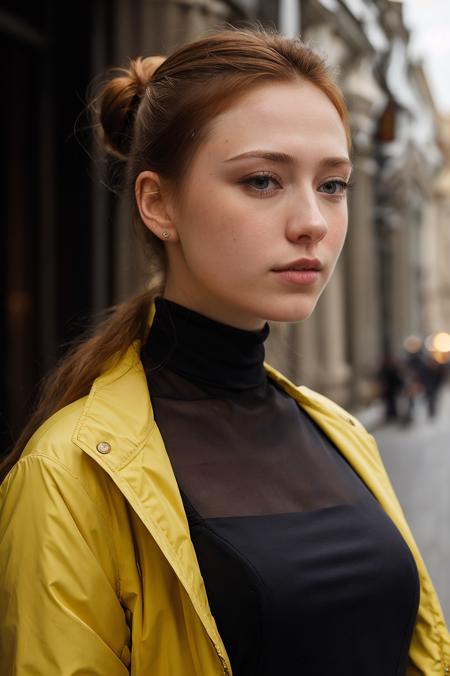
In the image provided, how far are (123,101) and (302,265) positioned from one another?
64 cm

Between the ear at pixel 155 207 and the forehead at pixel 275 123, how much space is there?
18cm

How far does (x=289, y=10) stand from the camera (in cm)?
820

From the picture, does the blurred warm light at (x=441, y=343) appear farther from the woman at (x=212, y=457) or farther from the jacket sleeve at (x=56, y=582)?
the jacket sleeve at (x=56, y=582)

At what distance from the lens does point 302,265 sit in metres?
1.72

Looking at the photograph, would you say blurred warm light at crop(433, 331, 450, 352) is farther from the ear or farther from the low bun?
the ear

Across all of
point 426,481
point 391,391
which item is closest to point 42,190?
point 426,481

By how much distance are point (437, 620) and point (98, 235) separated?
15.1ft

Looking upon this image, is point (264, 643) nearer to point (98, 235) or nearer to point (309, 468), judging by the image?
point (309, 468)

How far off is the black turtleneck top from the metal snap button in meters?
0.20

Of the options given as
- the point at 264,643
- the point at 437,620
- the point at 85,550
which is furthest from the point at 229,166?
the point at 437,620

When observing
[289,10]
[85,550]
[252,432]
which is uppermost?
[289,10]

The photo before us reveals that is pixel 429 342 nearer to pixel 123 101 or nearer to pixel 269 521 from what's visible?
pixel 123 101

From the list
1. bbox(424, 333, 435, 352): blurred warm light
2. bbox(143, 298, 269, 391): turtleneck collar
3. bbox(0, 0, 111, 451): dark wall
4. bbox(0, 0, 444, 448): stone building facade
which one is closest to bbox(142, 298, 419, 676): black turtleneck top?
bbox(143, 298, 269, 391): turtleneck collar

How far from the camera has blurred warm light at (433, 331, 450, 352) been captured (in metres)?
25.8
